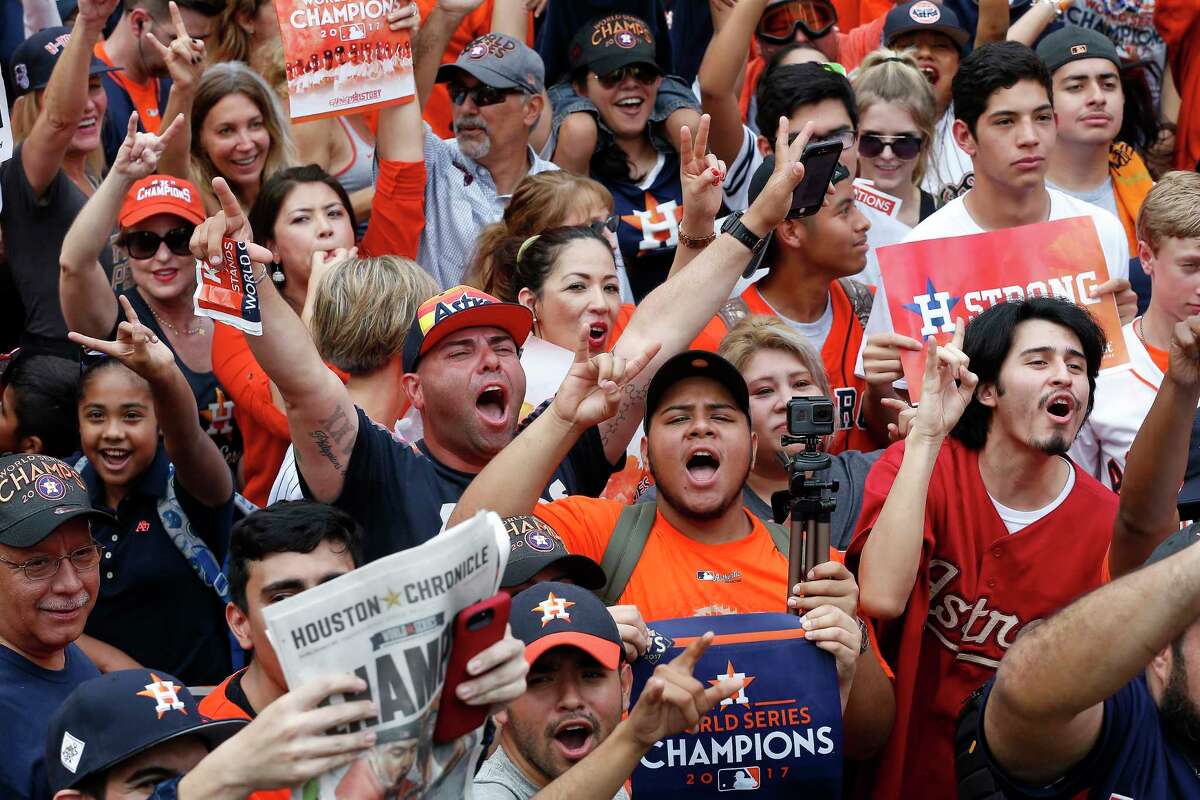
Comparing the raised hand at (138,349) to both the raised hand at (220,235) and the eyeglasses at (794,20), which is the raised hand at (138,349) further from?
the eyeglasses at (794,20)

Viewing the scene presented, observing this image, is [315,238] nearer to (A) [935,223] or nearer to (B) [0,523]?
(B) [0,523]

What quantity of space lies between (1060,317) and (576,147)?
9.51 feet

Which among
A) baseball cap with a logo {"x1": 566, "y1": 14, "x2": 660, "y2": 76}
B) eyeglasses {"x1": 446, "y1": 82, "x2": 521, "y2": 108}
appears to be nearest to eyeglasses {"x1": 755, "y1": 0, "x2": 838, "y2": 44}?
baseball cap with a logo {"x1": 566, "y1": 14, "x2": 660, "y2": 76}

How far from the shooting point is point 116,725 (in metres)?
3.48

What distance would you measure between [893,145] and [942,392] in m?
2.81

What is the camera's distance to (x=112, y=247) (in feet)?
21.0

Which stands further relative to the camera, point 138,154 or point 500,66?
point 500,66

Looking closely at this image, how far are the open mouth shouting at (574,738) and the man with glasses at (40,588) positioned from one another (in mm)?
1370

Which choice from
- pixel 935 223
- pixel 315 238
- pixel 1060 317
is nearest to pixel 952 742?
pixel 1060 317

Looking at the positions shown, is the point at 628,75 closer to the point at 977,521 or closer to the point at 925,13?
the point at 925,13

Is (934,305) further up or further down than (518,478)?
further up

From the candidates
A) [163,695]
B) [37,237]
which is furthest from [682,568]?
[37,237]

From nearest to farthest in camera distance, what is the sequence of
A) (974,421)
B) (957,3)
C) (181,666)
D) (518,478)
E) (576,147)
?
(518,478) → (974,421) → (181,666) → (576,147) → (957,3)

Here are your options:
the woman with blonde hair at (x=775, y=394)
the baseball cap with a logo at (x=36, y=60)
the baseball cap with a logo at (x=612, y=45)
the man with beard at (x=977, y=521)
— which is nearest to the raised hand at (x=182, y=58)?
the baseball cap with a logo at (x=36, y=60)
